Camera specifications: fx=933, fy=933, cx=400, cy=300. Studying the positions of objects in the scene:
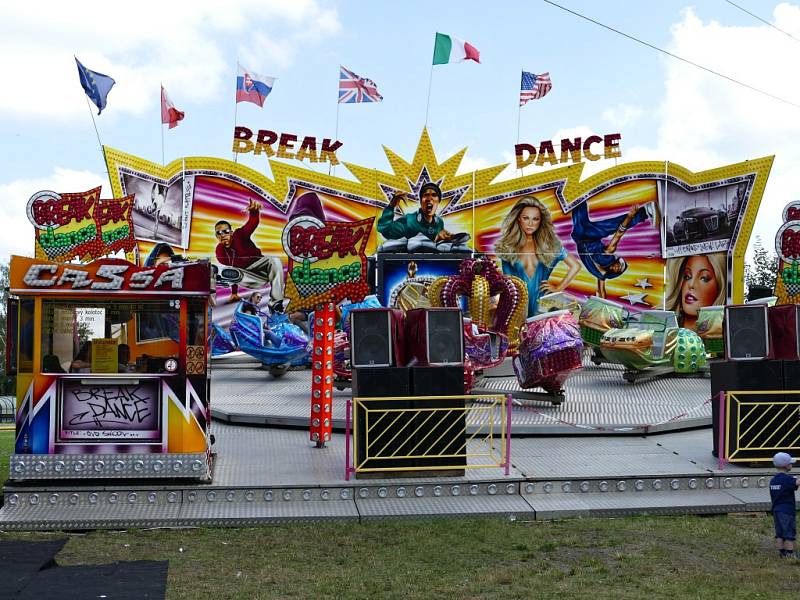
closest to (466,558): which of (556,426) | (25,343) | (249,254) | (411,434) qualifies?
(411,434)

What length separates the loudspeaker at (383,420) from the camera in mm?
10586

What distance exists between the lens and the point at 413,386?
1078 centimetres

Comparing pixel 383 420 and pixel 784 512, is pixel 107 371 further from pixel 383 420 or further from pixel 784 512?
pixel 784 512

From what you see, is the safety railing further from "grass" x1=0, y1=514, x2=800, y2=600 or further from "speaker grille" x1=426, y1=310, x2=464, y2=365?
"grass" x1=0, y1=514, x2=800, y2=600

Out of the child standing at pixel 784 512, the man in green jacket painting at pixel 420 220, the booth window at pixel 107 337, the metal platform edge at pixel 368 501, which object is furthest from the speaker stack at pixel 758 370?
the man in green jacket painting at pixel 420 220

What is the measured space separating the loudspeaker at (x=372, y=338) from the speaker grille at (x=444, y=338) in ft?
1.48

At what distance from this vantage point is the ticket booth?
31.8 feet

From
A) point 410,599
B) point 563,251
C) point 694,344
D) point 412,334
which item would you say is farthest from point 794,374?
point 563,251

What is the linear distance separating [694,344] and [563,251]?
56.6ft

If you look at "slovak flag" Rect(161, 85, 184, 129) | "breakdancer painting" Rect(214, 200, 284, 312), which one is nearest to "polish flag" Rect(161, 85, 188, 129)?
"slovak flag" Rect(161, 85, 184, 129)

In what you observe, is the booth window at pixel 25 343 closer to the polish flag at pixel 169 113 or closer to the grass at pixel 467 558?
the grass at pixel 467 558

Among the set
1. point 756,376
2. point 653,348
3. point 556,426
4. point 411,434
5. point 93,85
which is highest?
point 93,85

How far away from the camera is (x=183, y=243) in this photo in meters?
34.8

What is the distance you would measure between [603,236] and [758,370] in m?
26.1
